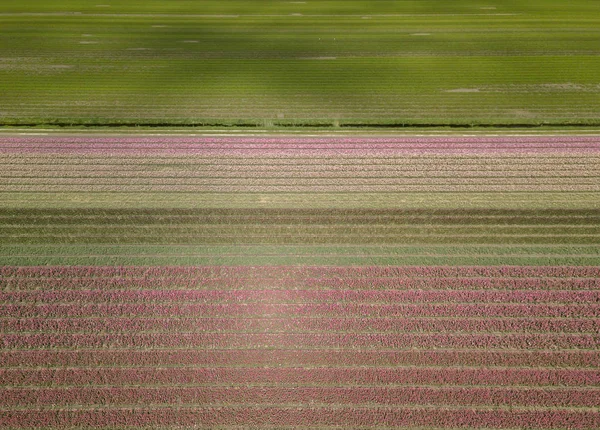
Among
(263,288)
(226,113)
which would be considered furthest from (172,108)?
(263,288)

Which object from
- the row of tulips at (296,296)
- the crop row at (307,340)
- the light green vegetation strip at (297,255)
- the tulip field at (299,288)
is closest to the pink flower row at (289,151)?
the tulip field at (299,288)

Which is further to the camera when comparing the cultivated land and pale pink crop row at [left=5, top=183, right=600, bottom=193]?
pale pink crop row at [left=5, top=183, right=600, bottom=193]

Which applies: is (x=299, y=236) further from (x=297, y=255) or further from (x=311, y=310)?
(x=311, y=310)

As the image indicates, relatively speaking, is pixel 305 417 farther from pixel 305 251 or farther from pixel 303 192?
pixel 303 192

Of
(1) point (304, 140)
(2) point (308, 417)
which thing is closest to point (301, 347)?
(2) point (308, 417)

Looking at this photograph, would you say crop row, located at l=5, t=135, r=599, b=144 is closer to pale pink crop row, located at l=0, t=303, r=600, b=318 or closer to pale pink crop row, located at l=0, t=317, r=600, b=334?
pale pink crop row, located at l=0, t=303, r=600, b=318

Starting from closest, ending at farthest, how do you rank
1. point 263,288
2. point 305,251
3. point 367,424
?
point 367,424
point 263,288
point 305,251

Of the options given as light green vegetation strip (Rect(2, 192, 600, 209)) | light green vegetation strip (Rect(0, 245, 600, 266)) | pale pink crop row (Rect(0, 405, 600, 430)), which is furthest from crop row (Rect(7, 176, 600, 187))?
pale pink crop row (Rect(0, 405, 600, 430))
